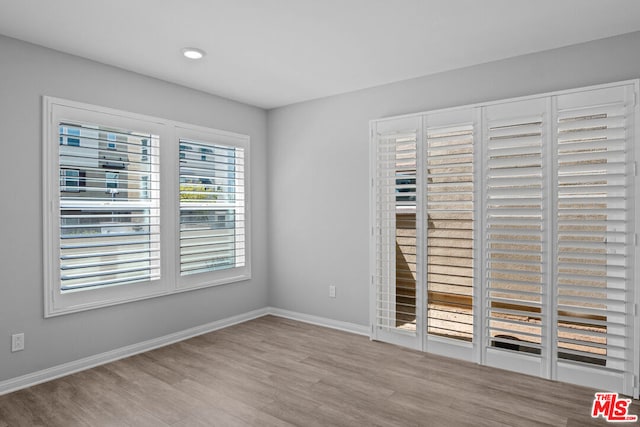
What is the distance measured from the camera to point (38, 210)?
9.46 ft

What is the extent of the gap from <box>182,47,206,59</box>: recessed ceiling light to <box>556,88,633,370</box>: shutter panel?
277cm

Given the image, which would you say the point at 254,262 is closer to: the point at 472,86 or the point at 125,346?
the point at 125,346

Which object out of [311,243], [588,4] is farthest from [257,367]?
[588,4]

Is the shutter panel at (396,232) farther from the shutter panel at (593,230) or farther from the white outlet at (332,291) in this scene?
the shutter panel at (593,230)

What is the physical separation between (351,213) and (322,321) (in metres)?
1.26

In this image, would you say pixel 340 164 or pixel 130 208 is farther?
pixel 340 164

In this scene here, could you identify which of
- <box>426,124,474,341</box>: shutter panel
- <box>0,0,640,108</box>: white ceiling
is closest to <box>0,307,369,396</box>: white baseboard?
<box>426,124,474,341</box>: shutter panel

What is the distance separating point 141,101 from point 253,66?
109cm

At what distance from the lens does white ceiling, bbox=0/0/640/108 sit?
94.2 inches

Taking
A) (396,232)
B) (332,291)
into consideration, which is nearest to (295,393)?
(332,291)

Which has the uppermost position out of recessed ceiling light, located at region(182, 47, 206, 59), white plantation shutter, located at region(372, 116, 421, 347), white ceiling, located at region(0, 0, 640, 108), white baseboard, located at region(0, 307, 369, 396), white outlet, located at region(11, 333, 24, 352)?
white ceiling, located at region(0, 0, 640, 108)

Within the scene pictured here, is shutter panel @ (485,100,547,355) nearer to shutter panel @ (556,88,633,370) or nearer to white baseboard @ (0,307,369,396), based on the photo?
shutter panel @ (556,88,633,370)

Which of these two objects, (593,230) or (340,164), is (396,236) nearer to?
(340,164)

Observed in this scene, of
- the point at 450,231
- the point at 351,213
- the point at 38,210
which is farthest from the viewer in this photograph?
the point at 351,213
